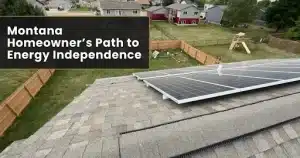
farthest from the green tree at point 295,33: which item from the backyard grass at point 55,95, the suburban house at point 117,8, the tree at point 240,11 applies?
the suburban house at point 117,8

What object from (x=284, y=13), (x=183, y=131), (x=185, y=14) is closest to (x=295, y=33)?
(x=284, y=13)

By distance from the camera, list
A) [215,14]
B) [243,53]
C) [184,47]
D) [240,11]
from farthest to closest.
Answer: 1. [215,14]
2. [240,11]
3. [243,53]
4. [184,47]

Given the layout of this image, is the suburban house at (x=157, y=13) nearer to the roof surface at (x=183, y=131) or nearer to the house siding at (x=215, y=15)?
the house siding at (x=215, y=15)

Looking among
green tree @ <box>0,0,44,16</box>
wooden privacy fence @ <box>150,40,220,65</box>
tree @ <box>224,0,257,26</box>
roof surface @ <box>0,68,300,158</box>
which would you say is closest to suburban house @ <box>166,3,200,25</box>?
tree @ <box>224,0,257,26</box>

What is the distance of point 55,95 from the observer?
11.3m

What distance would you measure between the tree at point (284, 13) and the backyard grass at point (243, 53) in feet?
29.6

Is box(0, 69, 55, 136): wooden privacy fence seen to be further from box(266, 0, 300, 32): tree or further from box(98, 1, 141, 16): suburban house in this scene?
box(266, 0, 300, 32): tree

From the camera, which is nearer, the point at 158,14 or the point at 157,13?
the point at 157,13

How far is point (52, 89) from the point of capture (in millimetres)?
12125

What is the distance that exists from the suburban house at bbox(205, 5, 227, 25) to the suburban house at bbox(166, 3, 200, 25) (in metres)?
5.11

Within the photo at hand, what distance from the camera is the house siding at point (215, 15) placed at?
1626 inches

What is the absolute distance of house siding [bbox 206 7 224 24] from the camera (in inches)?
1626

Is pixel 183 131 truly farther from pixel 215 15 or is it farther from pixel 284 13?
pixel 215 15

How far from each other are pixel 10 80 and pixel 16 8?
30.7 feet
